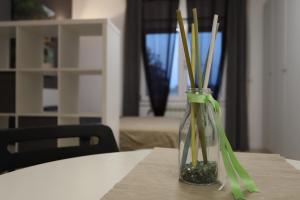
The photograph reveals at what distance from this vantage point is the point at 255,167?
80cm

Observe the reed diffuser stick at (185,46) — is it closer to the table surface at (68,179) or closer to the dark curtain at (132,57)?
the table surface at (68,179)

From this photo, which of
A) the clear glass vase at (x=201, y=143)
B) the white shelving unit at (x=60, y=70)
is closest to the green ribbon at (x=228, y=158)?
the clear glass vase at (x=201, y=143)

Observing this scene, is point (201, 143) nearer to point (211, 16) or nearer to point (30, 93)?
point (30, 93)

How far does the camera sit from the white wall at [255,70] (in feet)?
13.8

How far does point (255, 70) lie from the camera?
4.23 metres

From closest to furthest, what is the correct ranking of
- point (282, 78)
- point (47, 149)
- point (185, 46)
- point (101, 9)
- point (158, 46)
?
point (185, 46) < point (47, 149) < point (282, 78) < point (158, 46) < point (101, 9)

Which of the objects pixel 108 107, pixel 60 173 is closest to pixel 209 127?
pixel 60 173

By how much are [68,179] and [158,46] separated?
3.84m

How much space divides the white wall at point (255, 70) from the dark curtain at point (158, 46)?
1133 millimetres

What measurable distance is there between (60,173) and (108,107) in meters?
1.38

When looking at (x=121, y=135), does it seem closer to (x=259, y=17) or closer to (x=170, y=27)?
(x=170, y=27)

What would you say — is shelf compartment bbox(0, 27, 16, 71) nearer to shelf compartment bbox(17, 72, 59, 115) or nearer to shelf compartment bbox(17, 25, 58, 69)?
shelf compartment bbox(17, 25, 58, 69)

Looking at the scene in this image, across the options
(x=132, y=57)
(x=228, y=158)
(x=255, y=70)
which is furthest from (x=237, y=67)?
(x=228, y=158)

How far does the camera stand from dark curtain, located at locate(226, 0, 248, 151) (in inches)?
162
